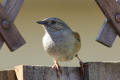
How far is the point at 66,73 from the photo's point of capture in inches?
123

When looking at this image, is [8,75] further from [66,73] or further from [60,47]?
[60,47]

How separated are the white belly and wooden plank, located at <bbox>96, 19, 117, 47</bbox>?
635 millimetres

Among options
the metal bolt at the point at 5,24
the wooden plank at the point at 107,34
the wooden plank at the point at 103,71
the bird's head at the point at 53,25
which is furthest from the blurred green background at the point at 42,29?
the metal bolt at the point at 5,24

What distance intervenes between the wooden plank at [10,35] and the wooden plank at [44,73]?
160 mm

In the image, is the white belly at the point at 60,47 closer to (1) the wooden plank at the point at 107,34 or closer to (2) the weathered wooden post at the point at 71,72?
(2) the weathered wooden post at the point at 71,72

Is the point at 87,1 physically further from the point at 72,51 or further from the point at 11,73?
the point at 11,73

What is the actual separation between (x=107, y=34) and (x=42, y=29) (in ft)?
10.5

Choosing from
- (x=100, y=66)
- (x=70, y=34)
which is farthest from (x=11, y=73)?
(x=70, y=34)

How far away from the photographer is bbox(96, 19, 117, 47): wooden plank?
10.1 feet

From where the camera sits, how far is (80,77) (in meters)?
3.20

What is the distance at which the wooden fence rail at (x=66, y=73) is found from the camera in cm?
296

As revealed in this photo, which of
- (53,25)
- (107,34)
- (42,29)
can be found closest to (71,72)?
(107,34)

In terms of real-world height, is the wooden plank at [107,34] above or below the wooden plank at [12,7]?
below

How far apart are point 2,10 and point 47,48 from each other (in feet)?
2.95
